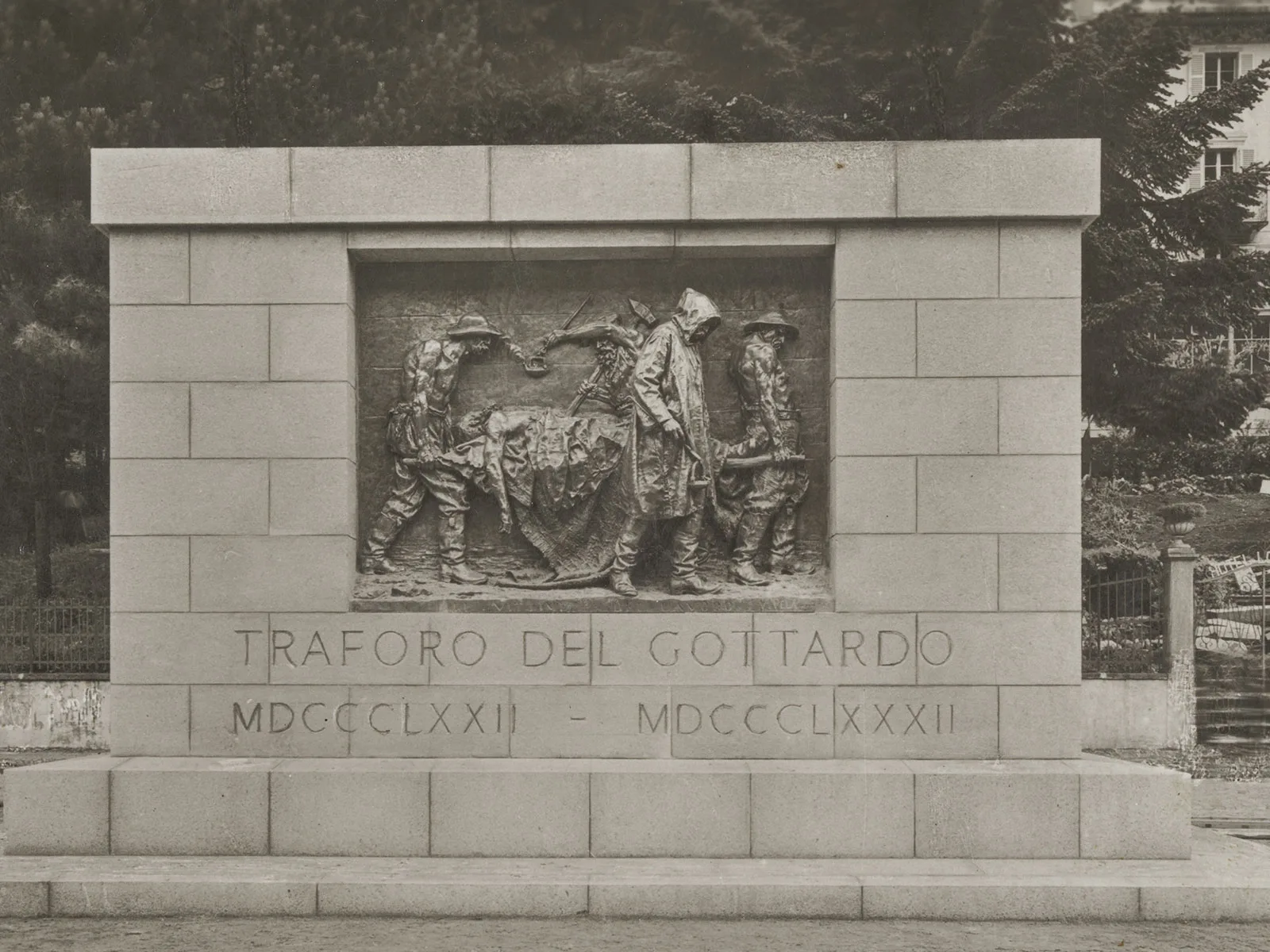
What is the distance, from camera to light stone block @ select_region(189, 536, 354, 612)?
1126 centimetres

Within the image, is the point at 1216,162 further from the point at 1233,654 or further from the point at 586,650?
the point at 586,650

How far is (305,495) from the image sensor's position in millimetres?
11305

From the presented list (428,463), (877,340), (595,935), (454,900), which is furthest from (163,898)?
(877,340)

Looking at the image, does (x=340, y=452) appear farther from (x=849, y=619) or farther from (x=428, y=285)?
(x=849, y=619)

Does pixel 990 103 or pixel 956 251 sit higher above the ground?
pixel 990 103

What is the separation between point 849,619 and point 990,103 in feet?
50.9

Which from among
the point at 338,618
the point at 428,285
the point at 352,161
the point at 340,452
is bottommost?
the point at 338,618

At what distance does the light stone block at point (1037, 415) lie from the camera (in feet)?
36.6

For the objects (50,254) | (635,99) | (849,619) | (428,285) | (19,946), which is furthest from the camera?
(635,99)

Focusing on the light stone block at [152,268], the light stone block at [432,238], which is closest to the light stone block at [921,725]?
the light stone block at [432,238]

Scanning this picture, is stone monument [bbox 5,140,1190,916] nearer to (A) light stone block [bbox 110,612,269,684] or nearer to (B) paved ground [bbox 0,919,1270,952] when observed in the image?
(A) light stone block [bbox 110,612,269,684]

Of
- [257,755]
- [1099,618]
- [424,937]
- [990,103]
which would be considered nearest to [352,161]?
[257,755]

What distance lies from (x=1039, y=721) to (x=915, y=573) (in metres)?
1.44

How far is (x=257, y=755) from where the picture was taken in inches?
442
